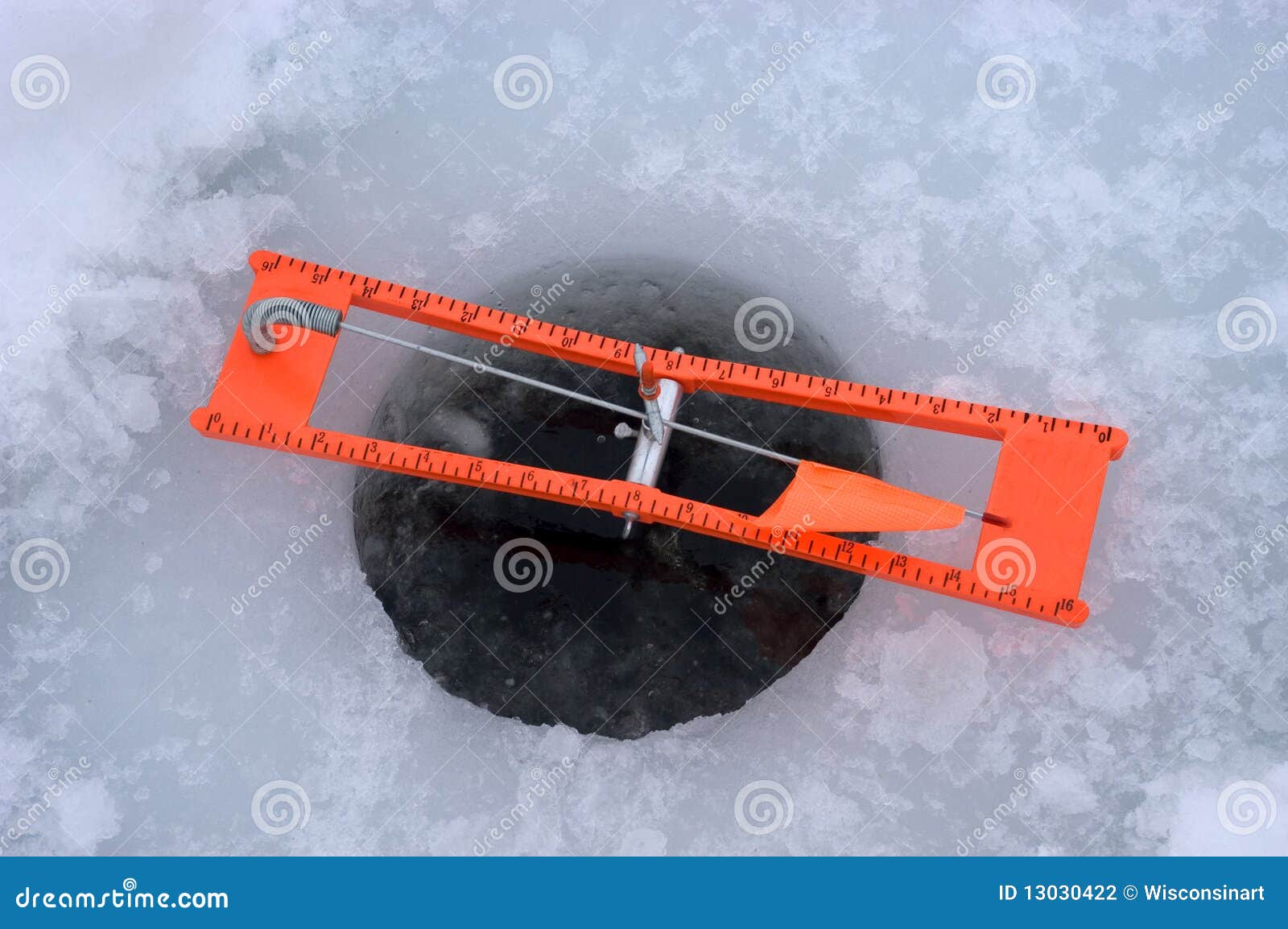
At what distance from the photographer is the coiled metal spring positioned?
3211mm

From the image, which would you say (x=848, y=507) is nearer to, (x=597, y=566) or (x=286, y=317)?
(x=597, y=566)

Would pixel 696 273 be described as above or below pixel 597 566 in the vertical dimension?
above

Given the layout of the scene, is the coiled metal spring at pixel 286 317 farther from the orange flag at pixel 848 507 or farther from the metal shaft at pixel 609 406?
the orange flag at pixel 848 507

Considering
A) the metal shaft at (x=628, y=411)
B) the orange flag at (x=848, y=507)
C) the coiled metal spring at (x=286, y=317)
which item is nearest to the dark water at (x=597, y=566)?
the metal shaft at (x=628, y=411)

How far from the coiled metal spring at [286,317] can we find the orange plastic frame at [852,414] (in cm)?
8

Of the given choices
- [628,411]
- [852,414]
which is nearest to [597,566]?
[628,411]

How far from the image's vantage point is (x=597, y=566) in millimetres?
3373

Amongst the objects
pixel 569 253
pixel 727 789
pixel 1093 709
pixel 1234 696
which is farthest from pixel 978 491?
pixel 569 253

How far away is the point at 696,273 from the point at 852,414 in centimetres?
88

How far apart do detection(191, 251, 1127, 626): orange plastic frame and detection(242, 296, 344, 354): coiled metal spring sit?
0.28 feet

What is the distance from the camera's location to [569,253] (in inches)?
162

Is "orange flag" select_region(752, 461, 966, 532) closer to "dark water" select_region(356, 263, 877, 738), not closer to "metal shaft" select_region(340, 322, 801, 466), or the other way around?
"metal shaft" select_region(340, 322, 801, 466)

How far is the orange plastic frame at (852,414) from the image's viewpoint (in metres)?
3.27

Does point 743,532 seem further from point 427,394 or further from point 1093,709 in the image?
point 1093,709
